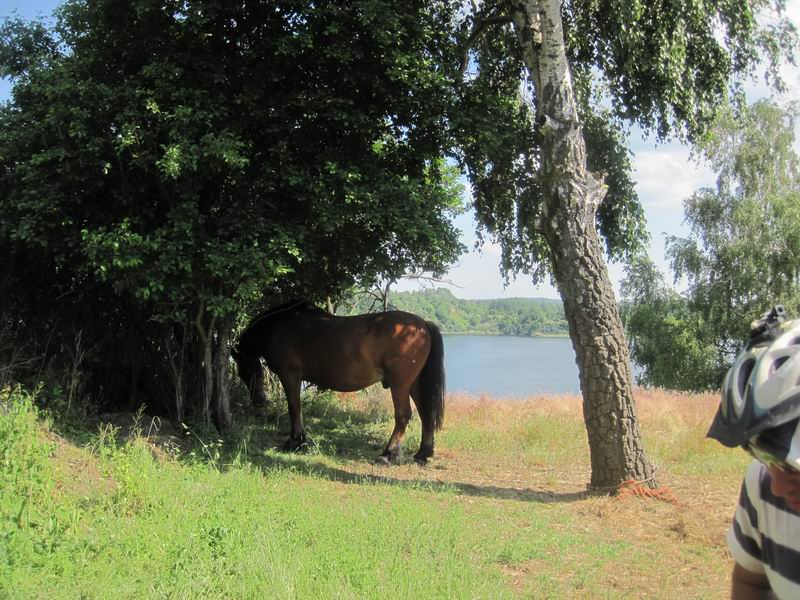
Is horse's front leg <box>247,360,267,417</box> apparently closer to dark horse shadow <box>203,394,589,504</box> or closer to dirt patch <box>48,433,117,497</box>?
dark horse shadow <box>203,394,589,504</box>

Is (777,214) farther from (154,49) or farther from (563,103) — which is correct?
(154,49)

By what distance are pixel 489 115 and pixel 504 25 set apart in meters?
2.45

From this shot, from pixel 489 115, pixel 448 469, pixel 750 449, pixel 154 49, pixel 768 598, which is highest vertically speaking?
pixel 154 49

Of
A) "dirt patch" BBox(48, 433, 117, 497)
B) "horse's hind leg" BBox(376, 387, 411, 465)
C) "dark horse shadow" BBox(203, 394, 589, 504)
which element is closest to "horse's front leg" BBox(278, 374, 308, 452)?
"dark horse shadow" BBox(203, 394, 589, 504)

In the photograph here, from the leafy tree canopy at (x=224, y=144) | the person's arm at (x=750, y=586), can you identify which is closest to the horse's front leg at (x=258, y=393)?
the leafy tree canopy at (x=224, y=144)

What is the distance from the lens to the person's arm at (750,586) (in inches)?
68.2

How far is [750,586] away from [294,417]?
25.6 ft

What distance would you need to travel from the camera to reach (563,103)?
24.0ft

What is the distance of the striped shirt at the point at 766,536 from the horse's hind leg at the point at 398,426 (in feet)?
23.3

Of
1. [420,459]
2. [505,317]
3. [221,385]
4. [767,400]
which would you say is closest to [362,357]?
[420,459]

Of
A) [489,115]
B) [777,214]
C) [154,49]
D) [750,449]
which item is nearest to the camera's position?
[750,449]

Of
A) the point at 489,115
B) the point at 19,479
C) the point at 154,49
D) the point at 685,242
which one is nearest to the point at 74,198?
the point at 154,49

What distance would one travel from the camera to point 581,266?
718cm

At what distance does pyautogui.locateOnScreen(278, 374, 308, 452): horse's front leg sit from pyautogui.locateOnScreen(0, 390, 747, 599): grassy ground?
0.31 m
